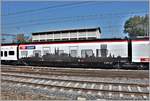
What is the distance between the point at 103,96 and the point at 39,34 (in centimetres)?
5244

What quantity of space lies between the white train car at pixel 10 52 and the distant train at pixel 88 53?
0.59 ft

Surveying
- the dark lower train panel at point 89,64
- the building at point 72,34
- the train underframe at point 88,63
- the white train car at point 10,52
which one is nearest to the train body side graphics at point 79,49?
the train underframe at point 88,63

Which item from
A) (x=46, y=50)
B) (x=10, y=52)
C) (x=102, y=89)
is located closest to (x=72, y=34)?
(x=10, y=52)

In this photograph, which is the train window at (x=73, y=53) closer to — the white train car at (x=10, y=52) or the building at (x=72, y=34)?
the white train car at (x=10, y=52)

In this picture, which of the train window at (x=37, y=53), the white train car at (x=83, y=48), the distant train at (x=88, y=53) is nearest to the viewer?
the distant train at (x=88, y=53)

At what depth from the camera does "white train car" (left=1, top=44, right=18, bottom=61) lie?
107ft

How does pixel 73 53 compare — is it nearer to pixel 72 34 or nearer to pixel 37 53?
pixel 37 53

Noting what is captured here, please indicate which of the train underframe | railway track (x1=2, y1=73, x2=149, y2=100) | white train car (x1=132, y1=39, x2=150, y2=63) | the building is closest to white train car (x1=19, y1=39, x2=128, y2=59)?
the train underframe

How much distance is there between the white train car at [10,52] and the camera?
3272 centimetres

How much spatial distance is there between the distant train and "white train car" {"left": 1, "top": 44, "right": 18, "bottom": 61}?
0.18m

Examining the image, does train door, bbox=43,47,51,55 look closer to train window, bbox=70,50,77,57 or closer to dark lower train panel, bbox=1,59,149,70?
dark lower train panel, bbox=1,59,149,70

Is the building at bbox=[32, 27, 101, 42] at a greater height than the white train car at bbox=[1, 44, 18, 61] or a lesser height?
greater

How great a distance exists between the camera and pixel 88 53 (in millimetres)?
25797

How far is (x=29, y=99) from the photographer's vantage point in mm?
8547
